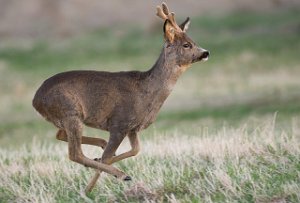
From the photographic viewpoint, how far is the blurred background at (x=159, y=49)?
2348 centimetres

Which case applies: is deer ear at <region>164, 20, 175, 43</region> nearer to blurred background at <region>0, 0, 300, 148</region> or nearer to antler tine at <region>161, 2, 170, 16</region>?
antler tine at <region>161, 2, 170, 16</region>

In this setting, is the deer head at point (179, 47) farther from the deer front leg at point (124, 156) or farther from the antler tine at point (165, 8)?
the deer front leg at point (124, 156)

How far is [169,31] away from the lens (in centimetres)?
1049

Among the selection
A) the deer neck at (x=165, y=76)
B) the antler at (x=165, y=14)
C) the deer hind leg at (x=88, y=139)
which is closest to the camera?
the antler at (x=165, y=14)

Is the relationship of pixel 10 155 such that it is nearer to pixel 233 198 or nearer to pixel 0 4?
pixel 233 198

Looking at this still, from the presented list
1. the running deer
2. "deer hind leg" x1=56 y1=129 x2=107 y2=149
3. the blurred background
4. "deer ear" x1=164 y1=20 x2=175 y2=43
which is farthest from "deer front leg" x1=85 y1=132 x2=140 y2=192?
the blurred background

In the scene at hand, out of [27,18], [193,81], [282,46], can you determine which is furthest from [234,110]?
[27,18]

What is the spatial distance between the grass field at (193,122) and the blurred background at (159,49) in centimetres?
7

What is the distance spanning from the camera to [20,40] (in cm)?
4953

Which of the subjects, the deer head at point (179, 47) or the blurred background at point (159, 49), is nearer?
the deer head at point (179, 47)

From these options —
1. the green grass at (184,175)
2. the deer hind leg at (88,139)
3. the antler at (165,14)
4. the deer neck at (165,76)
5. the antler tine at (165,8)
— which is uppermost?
the antler tine at (165,8)

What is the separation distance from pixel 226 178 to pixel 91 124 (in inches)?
75.6

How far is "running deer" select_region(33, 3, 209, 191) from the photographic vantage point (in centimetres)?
1011

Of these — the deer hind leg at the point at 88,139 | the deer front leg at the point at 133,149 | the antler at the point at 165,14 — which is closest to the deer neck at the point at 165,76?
the antler at the point at 165,14
